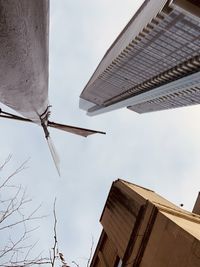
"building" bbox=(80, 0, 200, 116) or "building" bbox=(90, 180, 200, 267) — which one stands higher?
"building" bbox=(80, 0, 200, 116)

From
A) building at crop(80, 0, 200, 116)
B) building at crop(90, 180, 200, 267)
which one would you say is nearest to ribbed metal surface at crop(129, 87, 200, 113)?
building at crop(80, 0, 200, 116)

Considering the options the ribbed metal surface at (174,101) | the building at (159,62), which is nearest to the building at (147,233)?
the building at (159,62)

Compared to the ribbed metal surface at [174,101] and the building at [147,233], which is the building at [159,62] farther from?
the building at [147,233]

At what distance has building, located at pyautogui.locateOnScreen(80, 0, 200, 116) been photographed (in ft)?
232

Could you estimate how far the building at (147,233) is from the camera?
6.12 metres

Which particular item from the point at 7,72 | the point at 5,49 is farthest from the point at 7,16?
the point at 7,72

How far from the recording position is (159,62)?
85.6 metres

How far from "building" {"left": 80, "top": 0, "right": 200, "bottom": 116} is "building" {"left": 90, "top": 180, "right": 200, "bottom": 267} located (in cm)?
5481

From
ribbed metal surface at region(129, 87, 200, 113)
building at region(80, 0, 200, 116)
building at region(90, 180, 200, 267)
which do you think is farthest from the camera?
ribbed metal surface at region(129, 87, 200, 113)

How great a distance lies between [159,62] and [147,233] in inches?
3183

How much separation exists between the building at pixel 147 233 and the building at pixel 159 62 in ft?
180

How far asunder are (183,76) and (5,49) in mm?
84862

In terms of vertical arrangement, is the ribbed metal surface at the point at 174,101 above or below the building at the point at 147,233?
above

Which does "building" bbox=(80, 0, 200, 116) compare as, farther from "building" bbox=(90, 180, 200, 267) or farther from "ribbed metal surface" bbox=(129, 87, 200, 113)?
"building" bbox=(90, 180, 200, 267)
